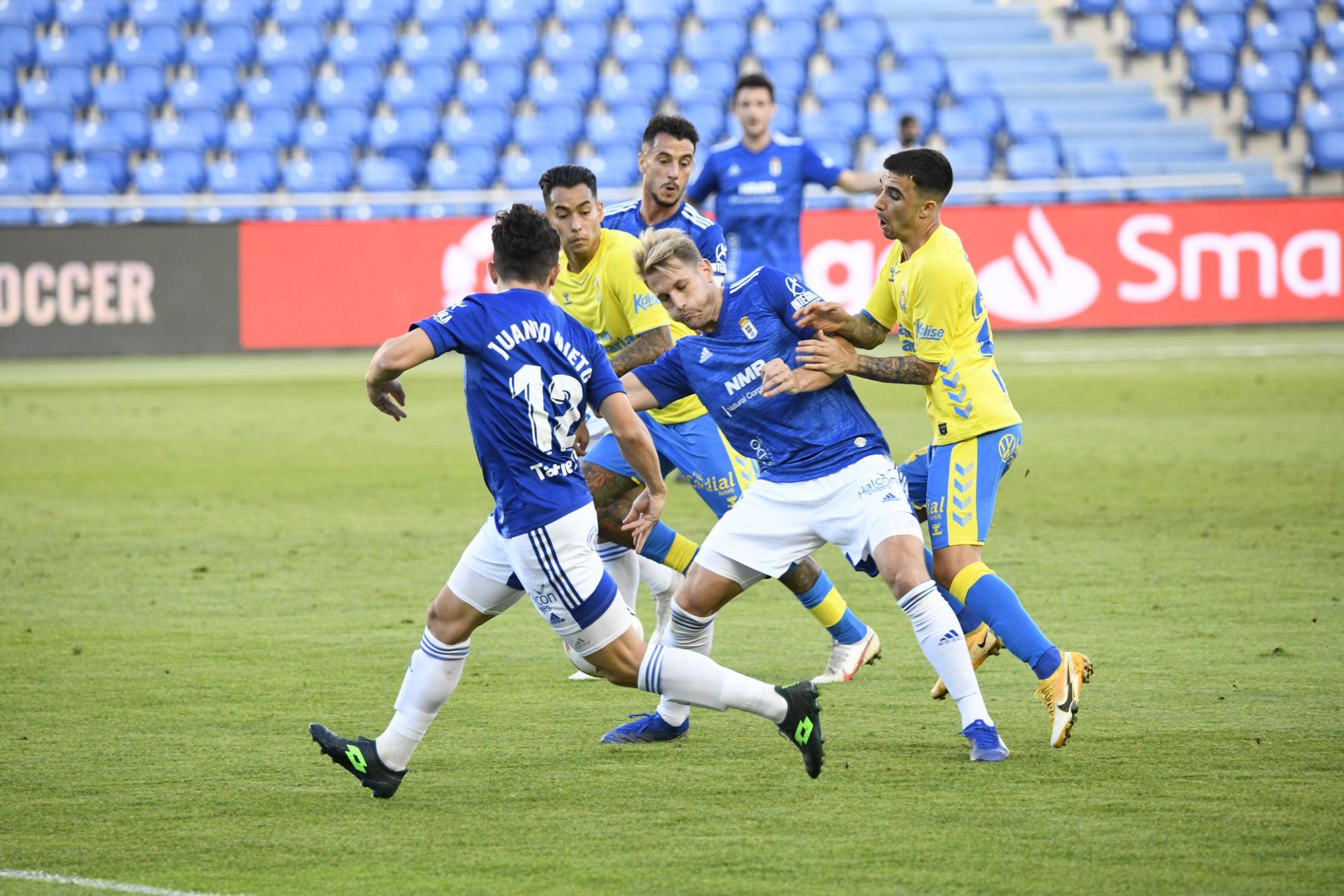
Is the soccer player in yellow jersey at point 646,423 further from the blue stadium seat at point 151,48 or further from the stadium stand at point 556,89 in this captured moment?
the blue stadium seat at point 151,48

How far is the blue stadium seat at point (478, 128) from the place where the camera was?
24.5 metres

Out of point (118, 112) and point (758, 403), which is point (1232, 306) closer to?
point (118, 112)

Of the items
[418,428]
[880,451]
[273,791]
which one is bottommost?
[418,428]

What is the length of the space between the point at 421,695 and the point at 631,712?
53.6 inches

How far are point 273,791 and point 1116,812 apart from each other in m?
2.61

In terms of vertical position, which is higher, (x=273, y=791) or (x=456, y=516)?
(x=273, y=791)

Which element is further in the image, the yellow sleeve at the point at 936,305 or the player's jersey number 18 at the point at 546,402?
the yellow sleeve at the point at 936,305

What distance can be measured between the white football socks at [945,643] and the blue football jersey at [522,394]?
1208 mm

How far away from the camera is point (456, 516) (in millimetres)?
11086

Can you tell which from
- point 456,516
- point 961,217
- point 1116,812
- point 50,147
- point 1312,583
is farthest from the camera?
point 50,147

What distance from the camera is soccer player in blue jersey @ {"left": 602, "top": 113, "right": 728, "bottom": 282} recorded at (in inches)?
295

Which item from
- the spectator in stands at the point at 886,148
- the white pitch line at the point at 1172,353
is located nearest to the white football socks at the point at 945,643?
the spectator in stands at the point at 886,148

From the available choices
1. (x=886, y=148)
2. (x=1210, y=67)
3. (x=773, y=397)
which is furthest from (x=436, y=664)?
(x=1210, y=67)

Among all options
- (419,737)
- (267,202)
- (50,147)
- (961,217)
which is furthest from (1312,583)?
(50,147)
